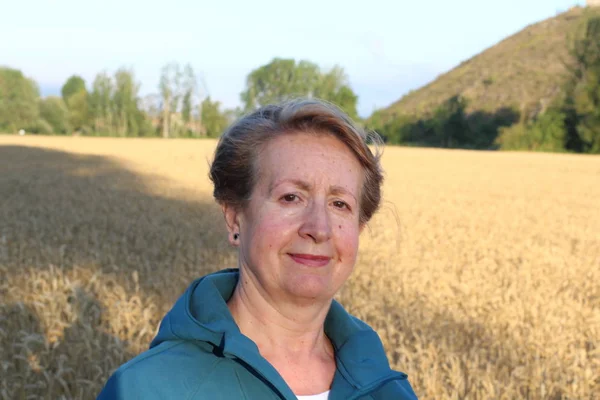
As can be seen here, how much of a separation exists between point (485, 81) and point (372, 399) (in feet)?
272

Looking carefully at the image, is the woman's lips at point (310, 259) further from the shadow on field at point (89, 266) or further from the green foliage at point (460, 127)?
the green foliage at point (460, 127)

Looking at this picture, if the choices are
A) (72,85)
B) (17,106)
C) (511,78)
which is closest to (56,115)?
(17,106)

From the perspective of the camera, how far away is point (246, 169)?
77.1 inches

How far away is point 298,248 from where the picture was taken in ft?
6.01

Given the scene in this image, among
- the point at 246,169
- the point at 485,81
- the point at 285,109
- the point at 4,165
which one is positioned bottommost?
the point at 4,165

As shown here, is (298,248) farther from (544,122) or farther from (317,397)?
(544,122)

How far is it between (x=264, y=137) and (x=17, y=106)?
3452 inches

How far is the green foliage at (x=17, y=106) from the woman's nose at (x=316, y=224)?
86.2 metres

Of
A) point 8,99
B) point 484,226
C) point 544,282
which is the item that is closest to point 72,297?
point 544,282

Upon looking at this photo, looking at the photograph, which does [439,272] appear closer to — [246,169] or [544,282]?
[544,282]

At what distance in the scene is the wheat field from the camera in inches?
167

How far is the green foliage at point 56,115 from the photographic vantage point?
8250 cm

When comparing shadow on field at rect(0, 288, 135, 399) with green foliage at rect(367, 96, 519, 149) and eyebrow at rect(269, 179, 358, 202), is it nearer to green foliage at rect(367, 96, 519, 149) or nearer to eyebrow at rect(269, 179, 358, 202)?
eyebrow at rect(269, 179, 358, 202)

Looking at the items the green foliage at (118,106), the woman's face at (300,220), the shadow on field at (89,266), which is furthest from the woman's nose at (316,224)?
the green foliage at (118,106)
